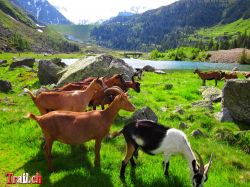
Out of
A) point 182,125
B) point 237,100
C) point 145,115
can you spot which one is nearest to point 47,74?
point 145,115

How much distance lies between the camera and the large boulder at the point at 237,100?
1969 cm

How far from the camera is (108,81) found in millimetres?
21844

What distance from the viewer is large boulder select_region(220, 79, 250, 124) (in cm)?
1969

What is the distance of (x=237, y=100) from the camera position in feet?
65.8

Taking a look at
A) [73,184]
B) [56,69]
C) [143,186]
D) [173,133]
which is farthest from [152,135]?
[56,69]

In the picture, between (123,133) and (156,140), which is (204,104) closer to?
(123,133)

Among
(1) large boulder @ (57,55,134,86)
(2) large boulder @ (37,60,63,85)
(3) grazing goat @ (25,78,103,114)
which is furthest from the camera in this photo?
(2) large boulder @ (37,60,63,85)

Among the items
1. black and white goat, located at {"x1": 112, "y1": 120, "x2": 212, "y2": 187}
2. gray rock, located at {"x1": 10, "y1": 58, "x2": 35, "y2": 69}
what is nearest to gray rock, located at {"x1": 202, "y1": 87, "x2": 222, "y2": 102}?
black and white goat, located at {"x1": 112, "y1": 120, "x2": 212, "y2": 187}

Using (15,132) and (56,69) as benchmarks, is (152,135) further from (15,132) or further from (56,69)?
(56,69)

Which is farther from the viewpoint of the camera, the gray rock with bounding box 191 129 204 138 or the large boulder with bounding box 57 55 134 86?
the large boulder with bounding box 57 55 134 86

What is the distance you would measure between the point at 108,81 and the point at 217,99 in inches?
379

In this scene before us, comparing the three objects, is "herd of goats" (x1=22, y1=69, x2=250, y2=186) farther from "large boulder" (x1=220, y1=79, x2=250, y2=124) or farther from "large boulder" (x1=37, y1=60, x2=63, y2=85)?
"large boulder" (x1=37, y1=60, x2=63, y2=85)

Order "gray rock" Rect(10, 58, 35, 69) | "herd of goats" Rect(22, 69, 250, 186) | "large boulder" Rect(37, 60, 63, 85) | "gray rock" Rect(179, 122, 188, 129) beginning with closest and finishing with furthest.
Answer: "herd of goats" Rect(22, 69, 250, 186), "gray rock" Rect(179, 122, 188, 129), "large boulder" Rect(37, 60, 63, 85), "gray rock" Rect(10, 58, 35, 69)

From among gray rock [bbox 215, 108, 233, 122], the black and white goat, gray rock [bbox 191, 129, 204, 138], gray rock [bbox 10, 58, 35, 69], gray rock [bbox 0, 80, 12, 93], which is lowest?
gray rock [bbox 10, 58, 35, 69]
